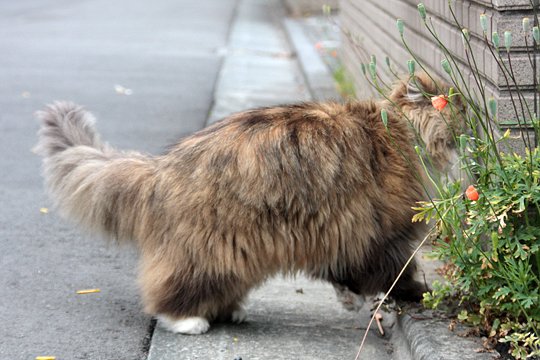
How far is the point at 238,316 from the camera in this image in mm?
4445

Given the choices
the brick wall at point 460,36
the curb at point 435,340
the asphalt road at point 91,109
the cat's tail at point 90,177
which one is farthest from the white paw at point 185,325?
the brick wall at point 460,36

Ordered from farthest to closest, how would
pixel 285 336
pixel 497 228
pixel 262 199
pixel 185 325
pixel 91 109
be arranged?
1. pixel 91 109
2. pixel 285 336
3. pixel 185 325
4. pixel 262 199
5. pixel 497 228

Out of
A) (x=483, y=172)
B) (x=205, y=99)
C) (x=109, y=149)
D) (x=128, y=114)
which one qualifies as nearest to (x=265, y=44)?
(x=205, y=99)

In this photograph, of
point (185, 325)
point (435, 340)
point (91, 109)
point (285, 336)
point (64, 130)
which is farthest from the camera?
point (91, 109)

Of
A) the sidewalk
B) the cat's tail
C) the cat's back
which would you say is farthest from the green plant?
the cat's tail

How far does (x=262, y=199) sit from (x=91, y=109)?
18.3 ft

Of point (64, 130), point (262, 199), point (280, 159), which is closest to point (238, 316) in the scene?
point (262, 199)

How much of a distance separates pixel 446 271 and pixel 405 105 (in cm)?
91

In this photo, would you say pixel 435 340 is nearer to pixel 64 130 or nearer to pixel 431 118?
pixel 431 118

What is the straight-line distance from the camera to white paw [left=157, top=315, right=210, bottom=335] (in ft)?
13.8

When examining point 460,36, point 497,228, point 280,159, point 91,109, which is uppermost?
point 460,36

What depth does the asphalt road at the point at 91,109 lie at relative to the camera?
430 centimetres

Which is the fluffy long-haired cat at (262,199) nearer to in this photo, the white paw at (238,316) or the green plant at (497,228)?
the white paw at (238,316)

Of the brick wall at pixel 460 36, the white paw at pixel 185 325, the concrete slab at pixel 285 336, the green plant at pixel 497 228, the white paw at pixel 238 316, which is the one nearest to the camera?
the green plant at pixel 497 228
